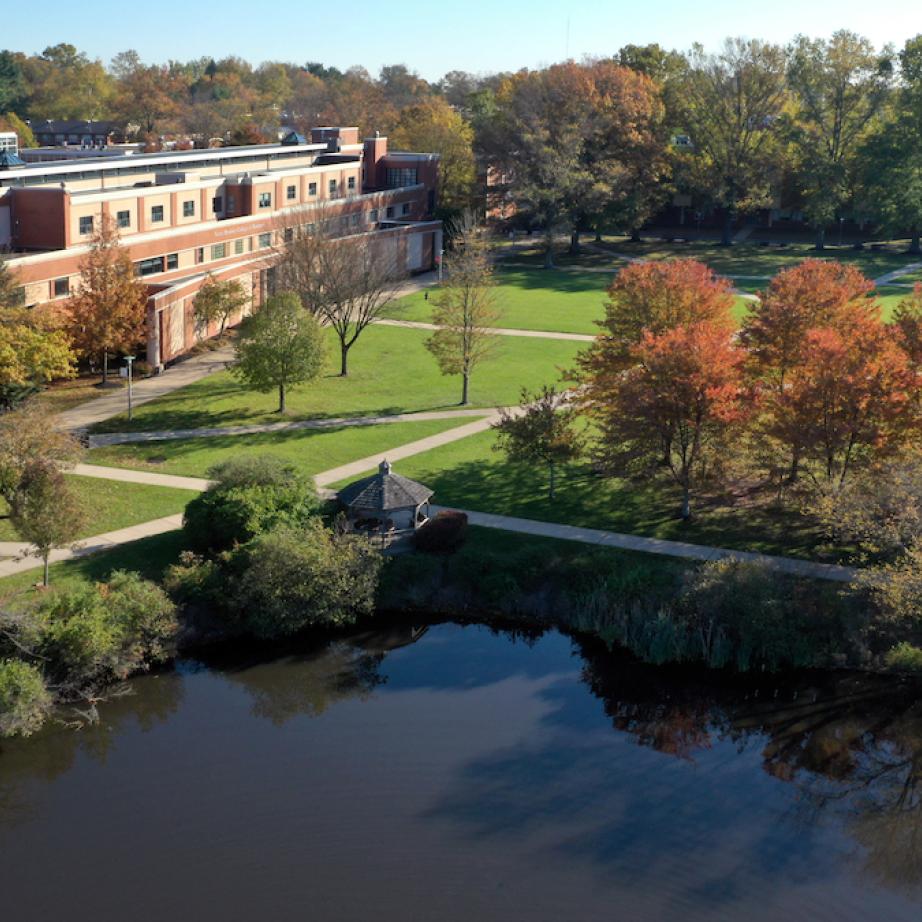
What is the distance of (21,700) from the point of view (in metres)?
26.3

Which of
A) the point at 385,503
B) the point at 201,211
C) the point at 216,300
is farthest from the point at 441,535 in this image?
the point at 201,211

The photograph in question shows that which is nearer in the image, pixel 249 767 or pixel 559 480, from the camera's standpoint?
pixel 249 767

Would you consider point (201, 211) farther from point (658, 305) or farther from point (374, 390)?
point (658, 305)

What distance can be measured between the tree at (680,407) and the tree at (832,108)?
187ft

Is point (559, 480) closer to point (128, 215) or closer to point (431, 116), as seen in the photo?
point (128, 215)

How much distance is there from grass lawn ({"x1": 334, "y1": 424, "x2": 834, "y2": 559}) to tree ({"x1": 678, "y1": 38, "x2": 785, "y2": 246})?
55.9 m

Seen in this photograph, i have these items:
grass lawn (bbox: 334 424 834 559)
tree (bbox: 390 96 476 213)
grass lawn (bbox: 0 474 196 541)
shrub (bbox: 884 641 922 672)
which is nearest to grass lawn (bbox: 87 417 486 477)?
grass lawn (bbox: 0 474 196 541)

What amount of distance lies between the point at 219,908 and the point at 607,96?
78.8 meters

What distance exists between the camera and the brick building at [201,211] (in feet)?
182

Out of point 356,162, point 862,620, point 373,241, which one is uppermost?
point 356,162

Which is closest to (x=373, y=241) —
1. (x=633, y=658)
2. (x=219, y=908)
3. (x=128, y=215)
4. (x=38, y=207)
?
(x=128, y=215)

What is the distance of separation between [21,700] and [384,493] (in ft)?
41.2

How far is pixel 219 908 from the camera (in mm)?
21219

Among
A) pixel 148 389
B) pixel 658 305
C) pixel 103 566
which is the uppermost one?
pixel 658 305
